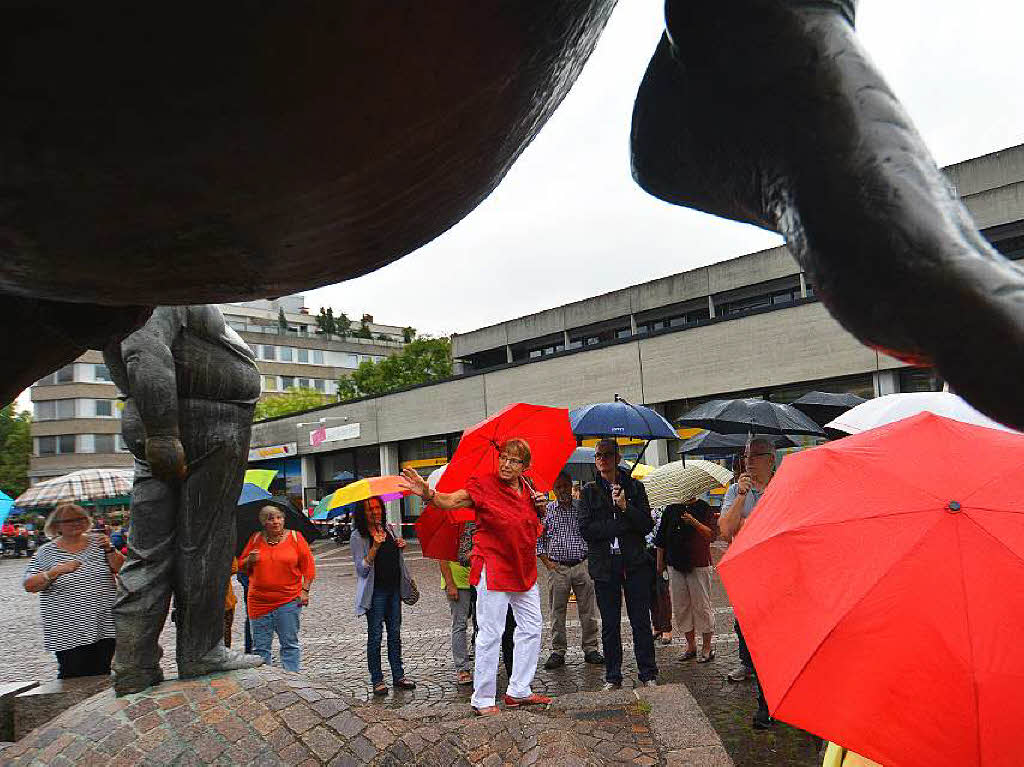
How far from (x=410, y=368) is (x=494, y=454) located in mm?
35407

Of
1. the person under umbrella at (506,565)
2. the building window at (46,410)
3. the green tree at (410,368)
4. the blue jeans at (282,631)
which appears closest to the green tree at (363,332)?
the building window at (46,410)

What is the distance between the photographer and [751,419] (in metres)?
8.06

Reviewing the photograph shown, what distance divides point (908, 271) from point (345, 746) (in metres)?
3.12

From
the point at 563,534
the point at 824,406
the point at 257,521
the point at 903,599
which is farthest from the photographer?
the point at 824,406

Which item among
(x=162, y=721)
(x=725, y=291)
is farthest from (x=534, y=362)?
(x=162, y=721)

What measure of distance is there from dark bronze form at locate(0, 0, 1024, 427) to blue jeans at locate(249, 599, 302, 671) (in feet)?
17.1

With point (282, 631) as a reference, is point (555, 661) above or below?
below

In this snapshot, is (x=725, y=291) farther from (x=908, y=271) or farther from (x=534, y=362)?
(x=908, y=271)

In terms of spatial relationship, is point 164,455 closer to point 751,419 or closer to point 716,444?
point 751,419

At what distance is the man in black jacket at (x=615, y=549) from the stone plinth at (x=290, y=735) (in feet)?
6.42

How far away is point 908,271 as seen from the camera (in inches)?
30.5

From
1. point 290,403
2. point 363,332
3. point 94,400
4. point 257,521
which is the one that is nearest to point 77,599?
point 257,521

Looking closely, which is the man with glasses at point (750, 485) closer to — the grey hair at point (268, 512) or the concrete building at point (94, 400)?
the grey hair at point (268, 512)

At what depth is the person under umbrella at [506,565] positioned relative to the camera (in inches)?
193
